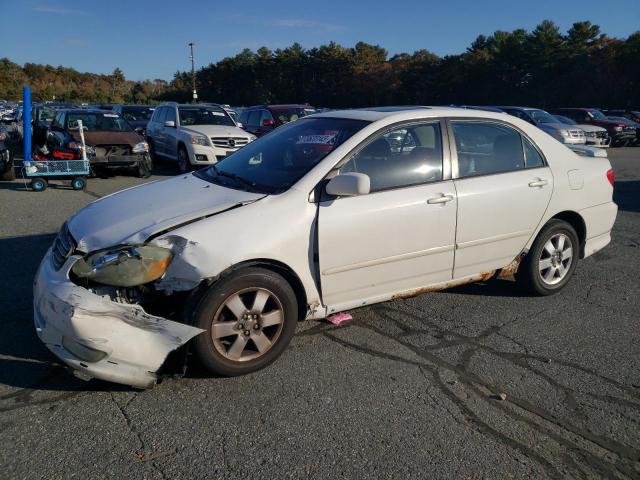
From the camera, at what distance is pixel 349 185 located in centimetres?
355

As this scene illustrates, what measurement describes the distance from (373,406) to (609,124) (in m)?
24.6

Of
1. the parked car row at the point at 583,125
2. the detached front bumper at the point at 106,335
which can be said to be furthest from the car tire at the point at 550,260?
the parked car row at the point at 583,125

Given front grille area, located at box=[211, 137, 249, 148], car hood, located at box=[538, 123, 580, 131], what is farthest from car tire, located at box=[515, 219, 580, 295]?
car hood, located at box=[538, 123, 580, 131]

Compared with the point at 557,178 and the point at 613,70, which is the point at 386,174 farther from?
the point at 613,70

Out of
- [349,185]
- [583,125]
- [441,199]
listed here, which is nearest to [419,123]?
[441,199]

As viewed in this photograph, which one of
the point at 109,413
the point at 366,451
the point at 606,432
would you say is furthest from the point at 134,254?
the point at 606,432

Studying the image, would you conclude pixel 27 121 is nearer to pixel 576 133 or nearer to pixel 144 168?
pixel 144 168

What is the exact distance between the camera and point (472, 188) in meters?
4.24

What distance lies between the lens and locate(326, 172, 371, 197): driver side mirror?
3.55 metres

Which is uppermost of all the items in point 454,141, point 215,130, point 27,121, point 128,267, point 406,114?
point 406,114

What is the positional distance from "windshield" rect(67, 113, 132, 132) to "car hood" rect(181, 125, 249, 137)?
1582mm

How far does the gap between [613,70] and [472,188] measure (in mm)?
44060

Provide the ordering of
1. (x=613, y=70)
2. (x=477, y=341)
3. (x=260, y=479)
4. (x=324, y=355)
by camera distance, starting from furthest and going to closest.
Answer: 1. (x=613, y=70)
2. (x=477, y=341)
3. (x=324, y=355)
4. (x=260, y=479)

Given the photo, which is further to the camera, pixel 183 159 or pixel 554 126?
pixel 554 126
